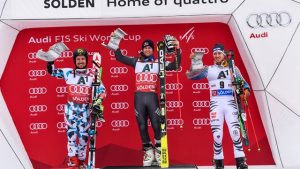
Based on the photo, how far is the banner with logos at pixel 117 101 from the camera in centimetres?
538

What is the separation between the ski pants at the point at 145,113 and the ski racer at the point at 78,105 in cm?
46

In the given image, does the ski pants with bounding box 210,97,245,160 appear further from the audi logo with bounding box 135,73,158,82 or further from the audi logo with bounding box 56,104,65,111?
the audi logo with bounding box 56,104,65,111

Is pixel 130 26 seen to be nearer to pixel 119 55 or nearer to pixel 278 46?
pixel 119 55

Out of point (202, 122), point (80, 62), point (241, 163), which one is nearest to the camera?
point (241, 163)

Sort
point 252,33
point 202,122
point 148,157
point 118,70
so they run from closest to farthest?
1. point 148,157
2. point 252,33
3. point 202,122
4. point 118,70

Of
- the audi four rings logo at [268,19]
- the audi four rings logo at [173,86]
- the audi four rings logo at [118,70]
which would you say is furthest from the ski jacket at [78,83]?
the audi four rings logo at [268,19]

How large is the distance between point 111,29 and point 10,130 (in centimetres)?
192

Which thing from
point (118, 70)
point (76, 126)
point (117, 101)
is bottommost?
point (76, 126)

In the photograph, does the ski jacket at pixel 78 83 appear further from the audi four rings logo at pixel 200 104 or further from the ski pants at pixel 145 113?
the audi four rings logo at pixel 200 104

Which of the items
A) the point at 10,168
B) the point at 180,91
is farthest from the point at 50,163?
the point at 180,91

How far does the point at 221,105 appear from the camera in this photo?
4.66 meters

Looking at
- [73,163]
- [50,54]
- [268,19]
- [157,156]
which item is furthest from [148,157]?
[268,19]

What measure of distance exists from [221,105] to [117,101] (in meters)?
1.50

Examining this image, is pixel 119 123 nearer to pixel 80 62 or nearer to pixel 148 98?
pixel 148 98
